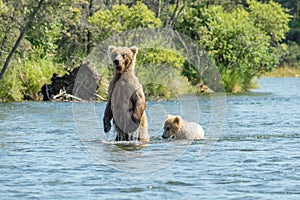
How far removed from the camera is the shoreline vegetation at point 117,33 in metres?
29.2

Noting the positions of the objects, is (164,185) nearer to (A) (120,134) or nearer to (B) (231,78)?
(A) (120,134)

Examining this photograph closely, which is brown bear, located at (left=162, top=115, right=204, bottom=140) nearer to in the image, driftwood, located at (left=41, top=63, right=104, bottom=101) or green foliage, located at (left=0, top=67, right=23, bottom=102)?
green foliage, located at (left=0, top=67, right=23, bottom=102)

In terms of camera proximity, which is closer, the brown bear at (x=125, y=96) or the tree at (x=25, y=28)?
the brown bear at (x=125, y=96)

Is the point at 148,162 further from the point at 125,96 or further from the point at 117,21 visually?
the point at 117,21

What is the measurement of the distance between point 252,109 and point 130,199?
723 inches

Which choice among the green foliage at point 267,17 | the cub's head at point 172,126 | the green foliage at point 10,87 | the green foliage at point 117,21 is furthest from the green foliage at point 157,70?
the cub's head at point 172,126

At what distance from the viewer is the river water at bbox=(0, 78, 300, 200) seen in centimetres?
1016

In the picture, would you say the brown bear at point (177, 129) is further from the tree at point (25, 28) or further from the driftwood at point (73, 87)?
the driftwood at point (73, 87)

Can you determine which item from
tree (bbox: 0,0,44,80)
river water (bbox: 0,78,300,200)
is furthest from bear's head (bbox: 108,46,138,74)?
tree (bbox: 0,0,44,80)

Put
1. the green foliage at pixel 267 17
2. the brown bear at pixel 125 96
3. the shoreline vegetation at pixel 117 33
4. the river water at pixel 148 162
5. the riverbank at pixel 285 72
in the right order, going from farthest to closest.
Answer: the riverbank at pixel 285 72 < the green foliage at pixel 267 17 < the shoreline vegetation at pixel 117 33 < the brown bear at pixel 125 96 < the river water at pixel 148 162

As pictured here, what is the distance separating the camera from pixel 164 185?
1058 cm

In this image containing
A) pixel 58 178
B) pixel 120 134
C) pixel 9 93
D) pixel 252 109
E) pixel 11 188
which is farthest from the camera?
pixel 9 93

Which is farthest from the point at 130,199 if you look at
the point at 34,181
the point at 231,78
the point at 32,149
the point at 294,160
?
the point at 231,78

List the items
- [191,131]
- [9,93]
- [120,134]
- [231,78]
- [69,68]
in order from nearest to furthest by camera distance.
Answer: [120,134]
[191,131]
[9,93]
[69,68]
[231,78]
